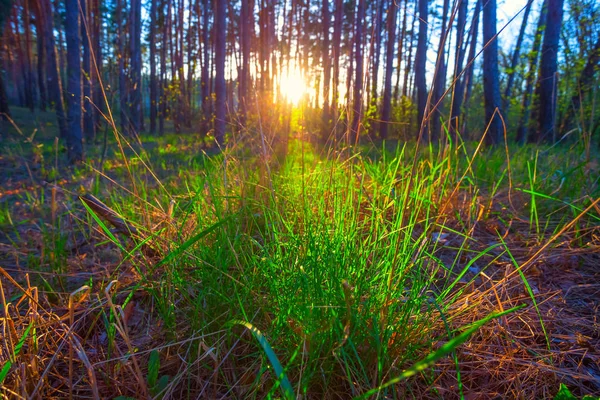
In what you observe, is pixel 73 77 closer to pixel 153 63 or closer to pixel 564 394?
pixel 564 394

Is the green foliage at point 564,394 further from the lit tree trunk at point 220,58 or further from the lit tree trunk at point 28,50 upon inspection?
the lit tree trunk at point 28,50

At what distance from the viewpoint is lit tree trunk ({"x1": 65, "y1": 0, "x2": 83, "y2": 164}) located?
4.77 metres

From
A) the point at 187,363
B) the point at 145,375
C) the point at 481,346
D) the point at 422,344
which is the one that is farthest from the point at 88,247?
the point at 481,346

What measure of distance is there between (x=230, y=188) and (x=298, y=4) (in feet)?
49.3

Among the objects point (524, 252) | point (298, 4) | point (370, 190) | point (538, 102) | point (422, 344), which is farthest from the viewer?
point (298, 4)

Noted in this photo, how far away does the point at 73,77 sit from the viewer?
4867mm

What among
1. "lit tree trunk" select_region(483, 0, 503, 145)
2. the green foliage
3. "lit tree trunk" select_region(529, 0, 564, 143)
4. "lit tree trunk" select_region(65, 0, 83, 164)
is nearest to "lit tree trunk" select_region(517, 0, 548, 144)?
"lit tree trunk" select_region(529, 0, 564, 143)

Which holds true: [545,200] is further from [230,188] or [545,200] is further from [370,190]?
[230,188]

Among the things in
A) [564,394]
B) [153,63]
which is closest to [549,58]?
[564,394]

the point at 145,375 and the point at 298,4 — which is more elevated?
the point at 298,4

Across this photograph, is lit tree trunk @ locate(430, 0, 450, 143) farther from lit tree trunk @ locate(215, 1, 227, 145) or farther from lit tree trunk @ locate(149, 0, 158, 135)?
lit tree trunk @ locate(149, 0, 158, 135)

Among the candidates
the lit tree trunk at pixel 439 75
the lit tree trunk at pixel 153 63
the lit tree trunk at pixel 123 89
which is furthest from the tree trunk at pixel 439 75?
the lit tree trunk at pixel 153 63

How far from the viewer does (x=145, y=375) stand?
→ 1.01 metres

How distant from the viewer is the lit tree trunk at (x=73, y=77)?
15.6ft
